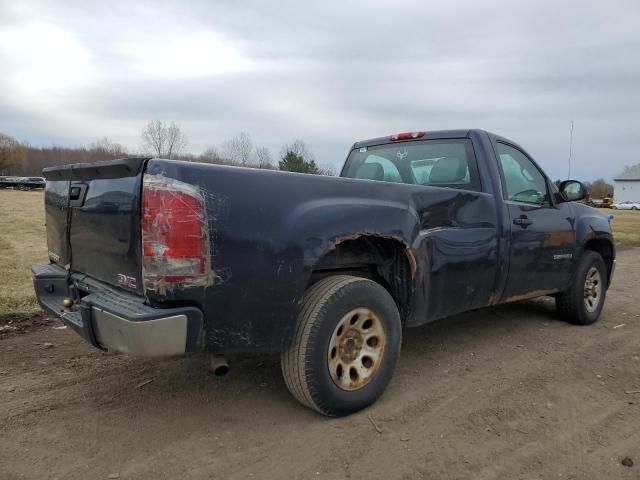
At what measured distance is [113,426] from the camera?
2.87 metres

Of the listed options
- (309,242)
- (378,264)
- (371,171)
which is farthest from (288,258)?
(371,171)

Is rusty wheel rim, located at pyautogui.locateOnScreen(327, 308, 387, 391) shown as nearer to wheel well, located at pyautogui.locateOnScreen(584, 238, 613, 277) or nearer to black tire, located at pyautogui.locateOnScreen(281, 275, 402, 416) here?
black tire, located at pyautogui.locateOnScreen(281, 275, 402, 416)

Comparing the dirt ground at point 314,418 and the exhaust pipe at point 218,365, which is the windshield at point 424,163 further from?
the exhaust pipe at point 218,365

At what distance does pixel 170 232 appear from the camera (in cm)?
231

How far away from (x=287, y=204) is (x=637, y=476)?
2.21 m

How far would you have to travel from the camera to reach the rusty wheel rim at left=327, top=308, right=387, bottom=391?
2.91 metres

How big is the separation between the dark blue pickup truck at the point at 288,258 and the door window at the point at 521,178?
0.14 ft

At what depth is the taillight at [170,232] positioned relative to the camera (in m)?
2.31

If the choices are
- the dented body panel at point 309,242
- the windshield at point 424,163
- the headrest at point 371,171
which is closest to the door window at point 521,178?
the dented body panel at point 309,242

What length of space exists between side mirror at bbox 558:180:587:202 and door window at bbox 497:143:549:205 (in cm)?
22

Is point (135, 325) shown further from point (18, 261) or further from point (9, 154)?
point (9, 154)

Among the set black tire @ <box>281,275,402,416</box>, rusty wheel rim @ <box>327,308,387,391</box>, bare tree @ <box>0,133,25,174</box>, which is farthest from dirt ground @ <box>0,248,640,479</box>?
bare tree @ <box>0,133,25,174</box>

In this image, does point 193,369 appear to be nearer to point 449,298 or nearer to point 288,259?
point 288,259

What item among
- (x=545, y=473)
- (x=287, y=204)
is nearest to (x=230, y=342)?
(x=287, y=204)
